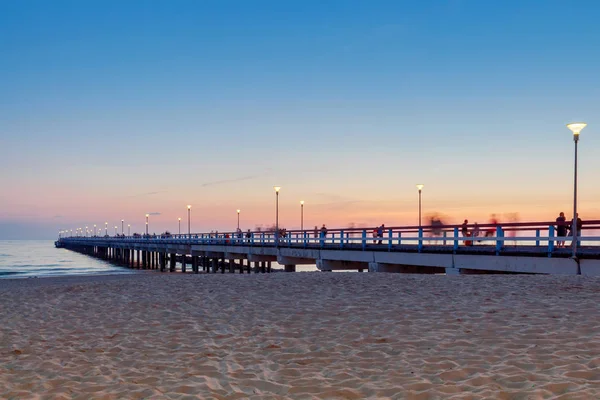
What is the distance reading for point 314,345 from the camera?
716 cm

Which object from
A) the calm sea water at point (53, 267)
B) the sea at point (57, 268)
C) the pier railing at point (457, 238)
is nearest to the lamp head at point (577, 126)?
the pier railing at point (457, 238)

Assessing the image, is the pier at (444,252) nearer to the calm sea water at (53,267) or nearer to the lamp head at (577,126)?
the lamp head at (577,126)

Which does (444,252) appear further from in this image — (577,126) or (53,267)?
(53,267)

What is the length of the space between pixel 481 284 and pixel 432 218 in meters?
18.2

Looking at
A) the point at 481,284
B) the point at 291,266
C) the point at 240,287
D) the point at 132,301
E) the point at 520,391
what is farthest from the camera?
the point at 291,266

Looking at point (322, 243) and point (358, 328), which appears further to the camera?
point (322, 243)

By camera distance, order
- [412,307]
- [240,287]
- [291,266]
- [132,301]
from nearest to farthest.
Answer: [412,307]
[132,301]
[240,287]
[291,266]

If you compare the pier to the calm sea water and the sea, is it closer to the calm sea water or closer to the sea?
the sea

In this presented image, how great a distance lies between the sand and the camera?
5406 millimetres

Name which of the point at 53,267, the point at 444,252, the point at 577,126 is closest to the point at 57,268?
the point at 53,267

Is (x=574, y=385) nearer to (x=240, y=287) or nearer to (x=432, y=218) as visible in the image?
(x=240, y=287)

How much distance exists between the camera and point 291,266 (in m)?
30.1

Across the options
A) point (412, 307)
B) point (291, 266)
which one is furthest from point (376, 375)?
point (291, 266)

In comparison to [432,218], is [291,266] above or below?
below
